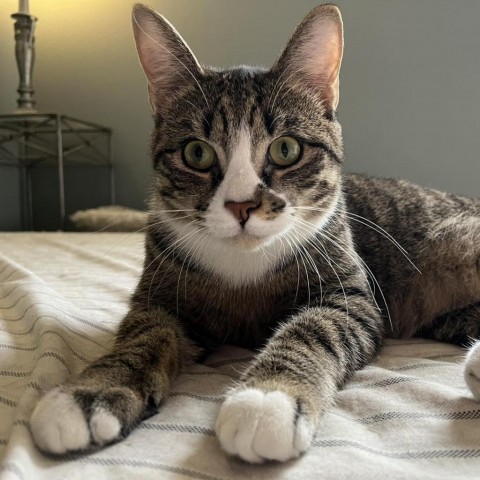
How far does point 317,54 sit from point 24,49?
248 cm

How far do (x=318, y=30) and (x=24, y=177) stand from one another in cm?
298

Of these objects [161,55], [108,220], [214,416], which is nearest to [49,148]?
[108,220]

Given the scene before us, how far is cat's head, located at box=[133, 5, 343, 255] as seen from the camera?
2.89 ft

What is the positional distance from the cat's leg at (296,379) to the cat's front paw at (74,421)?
13 cm

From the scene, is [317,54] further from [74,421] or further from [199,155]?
[74,421]

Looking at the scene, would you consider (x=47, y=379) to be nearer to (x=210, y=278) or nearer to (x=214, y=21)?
(x=210, y=278)

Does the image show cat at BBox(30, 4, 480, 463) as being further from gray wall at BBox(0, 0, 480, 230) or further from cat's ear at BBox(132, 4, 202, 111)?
gray wall at BBox(0, 0, 480, 230)

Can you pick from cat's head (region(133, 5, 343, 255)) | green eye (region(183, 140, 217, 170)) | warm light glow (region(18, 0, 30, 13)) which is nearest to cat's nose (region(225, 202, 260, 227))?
cat's head (region(133, 5, 343, 255))

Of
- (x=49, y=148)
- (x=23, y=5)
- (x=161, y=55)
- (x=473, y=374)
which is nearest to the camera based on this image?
(x=473, y=374)

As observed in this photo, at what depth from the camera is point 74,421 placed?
1.99ft

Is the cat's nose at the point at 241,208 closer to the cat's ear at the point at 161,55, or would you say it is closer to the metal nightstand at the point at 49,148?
the cat's ear at the point at 161,55

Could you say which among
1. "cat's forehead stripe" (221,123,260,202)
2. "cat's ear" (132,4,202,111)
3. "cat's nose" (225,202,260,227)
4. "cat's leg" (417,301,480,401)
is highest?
"cat's ear" (132,4,202,111)

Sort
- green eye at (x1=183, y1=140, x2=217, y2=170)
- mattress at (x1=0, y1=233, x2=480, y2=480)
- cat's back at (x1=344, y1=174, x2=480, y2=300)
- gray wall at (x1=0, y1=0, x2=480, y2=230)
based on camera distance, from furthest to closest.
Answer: gray wall at (x1=0, y1=0, x2=480, y2=230), cat's back at (x1=344, y1=174, x2=480, y2=300), green eye at (x1=183, y1=140, x2=217, y2=170), mattress at (x1=0, y1=233, x2=480, y2=480)

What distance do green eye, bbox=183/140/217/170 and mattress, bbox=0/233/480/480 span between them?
35cm
